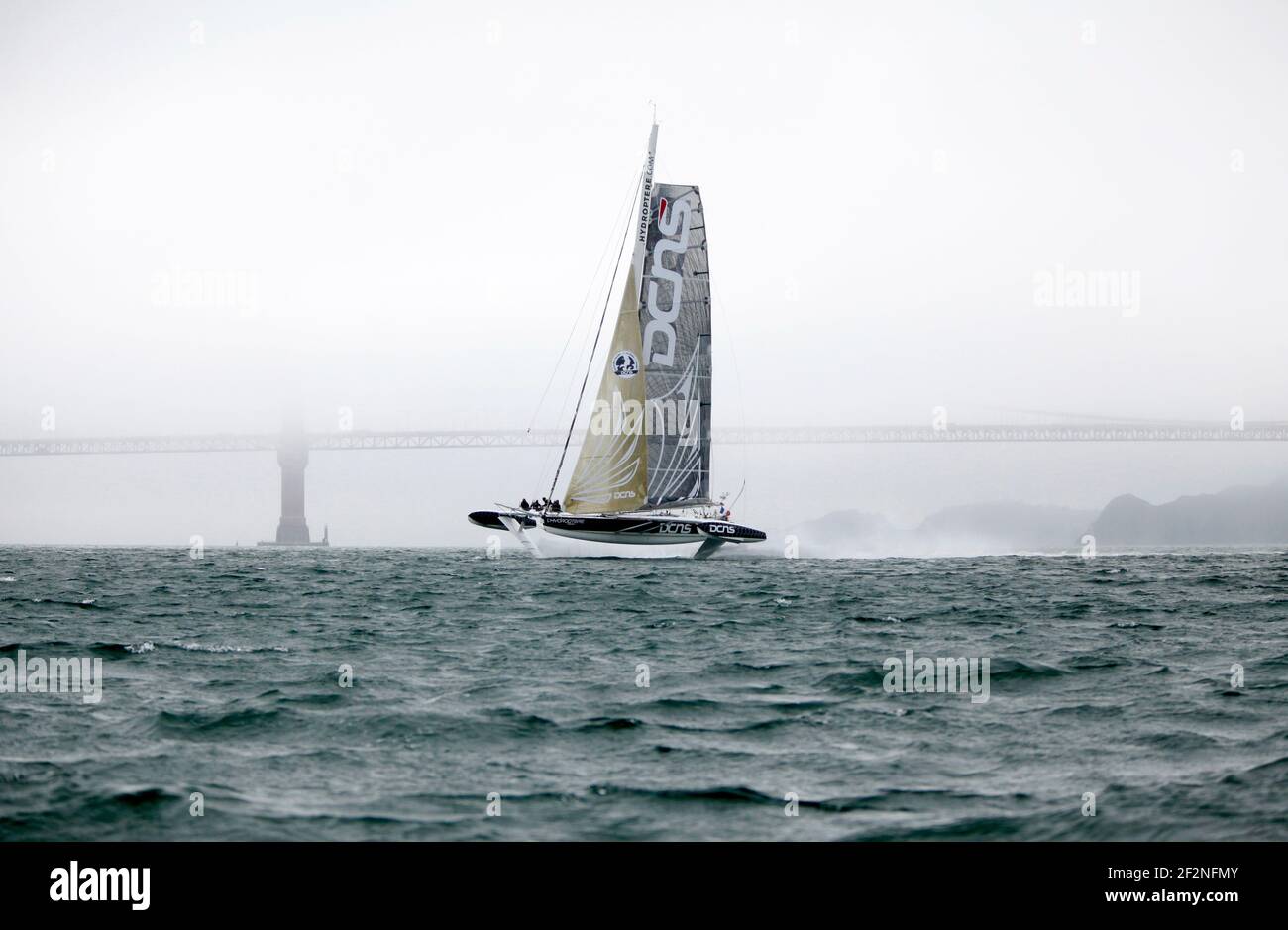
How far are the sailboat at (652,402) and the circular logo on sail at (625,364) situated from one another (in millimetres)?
31

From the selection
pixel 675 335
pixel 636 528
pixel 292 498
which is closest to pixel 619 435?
pixel 636 528

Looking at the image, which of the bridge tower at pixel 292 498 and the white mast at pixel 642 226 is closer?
the white mast at pixel 642 226

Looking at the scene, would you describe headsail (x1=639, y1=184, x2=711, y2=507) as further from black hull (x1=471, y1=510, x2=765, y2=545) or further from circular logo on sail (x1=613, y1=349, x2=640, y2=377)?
black hull (x1=471, y1=510, x2=765, y2=545)

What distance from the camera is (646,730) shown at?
908 cm

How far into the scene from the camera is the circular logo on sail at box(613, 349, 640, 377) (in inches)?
1447

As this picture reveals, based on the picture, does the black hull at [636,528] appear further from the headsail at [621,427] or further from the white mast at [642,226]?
the white mast at [642,226]

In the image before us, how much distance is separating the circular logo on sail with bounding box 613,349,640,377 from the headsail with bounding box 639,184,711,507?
1.10 feet

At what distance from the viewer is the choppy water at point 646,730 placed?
6664mm

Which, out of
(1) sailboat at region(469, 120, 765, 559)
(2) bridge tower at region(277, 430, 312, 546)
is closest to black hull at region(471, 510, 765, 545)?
(1) sailboat at region(469, 120, 765, 559)

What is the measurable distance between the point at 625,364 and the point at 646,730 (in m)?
28.1

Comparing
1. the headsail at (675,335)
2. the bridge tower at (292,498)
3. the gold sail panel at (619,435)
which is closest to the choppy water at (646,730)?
the gold sail panel at (619,435)

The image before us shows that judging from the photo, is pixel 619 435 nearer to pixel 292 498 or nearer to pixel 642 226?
pixel 642 226
